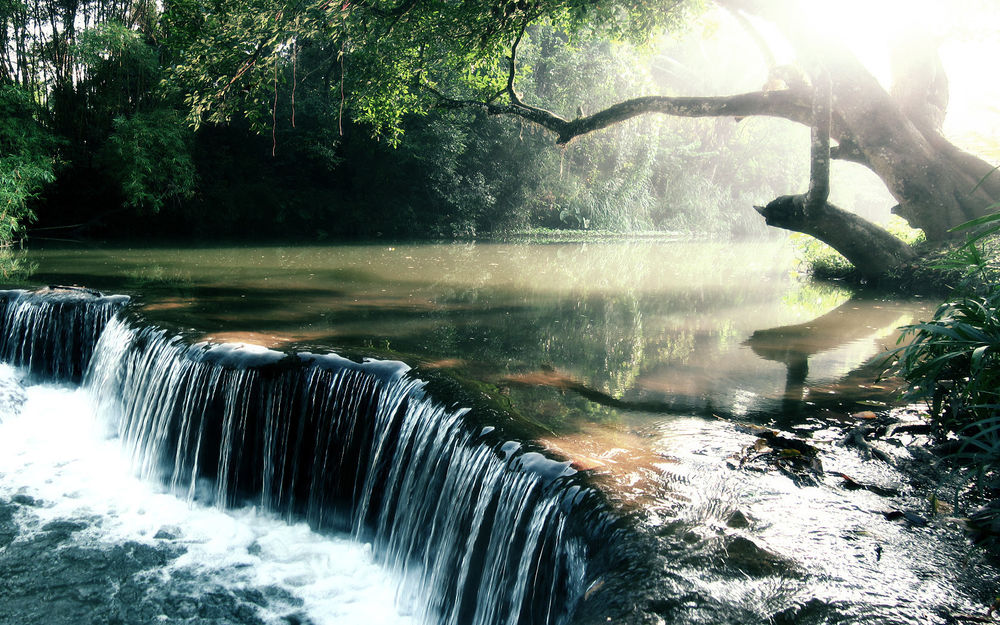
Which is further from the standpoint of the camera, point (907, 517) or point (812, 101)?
point (812, 101)

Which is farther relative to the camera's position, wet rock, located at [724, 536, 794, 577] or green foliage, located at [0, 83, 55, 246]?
green foliage, located at [0, 83, 55, 246]

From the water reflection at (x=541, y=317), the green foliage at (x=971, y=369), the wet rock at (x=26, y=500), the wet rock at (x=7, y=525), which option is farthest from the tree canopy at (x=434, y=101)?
the wet rock at (x=7, y=525)

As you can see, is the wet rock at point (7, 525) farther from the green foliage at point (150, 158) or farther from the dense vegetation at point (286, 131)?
the green foliage at point (150, 158)

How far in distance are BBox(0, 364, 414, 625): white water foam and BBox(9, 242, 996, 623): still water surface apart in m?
1.67

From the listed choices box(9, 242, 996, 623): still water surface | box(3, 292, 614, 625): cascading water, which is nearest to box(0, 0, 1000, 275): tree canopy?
box(9, 242, 996, 623): still water surface

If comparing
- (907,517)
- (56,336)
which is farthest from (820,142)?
(56,336)

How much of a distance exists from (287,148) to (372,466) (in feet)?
73.4

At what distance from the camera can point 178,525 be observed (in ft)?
19.5

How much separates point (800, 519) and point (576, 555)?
51.8 inches

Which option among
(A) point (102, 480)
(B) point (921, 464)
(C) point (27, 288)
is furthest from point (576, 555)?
(C) point (27, 288)

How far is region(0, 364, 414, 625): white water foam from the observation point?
4.95 meters

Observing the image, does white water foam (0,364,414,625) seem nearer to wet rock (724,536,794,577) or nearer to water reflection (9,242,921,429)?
water reflection (9,242,921,429)

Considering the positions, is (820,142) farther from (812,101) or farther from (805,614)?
(805,614)

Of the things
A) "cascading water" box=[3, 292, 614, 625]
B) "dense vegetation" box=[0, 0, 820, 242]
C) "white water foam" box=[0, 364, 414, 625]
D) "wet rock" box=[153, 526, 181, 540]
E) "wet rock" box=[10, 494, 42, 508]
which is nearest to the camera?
"cascading water" box=[3, 292, 614, 625]
